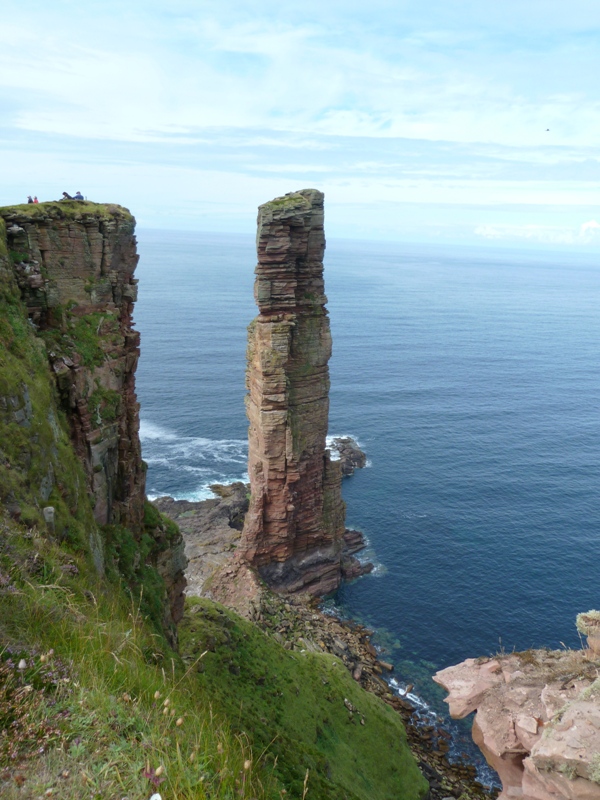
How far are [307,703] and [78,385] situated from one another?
28333 mm

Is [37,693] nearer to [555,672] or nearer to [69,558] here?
[69,558]

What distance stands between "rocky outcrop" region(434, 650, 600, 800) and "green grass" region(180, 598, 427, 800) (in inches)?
335

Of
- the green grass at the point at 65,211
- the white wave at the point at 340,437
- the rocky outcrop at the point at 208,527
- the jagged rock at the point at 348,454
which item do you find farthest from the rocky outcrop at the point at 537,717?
the white wave at the point at 340,437

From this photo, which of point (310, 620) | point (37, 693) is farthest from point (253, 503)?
point (37, 693)

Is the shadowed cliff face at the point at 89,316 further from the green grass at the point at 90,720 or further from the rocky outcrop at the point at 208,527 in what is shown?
the rocky outcrop at the point at 208,527

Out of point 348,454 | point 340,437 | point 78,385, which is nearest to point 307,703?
point 78,385

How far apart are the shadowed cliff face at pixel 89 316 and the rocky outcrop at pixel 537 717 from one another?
23.1m

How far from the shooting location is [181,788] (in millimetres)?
9820

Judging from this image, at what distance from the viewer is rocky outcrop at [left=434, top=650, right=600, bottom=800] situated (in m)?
27.2

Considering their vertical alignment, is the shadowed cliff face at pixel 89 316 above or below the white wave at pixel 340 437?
above

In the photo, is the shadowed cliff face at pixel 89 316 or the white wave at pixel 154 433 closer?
the shadowed cliff face at pixel 89 316

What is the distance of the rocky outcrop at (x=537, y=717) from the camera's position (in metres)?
27.2

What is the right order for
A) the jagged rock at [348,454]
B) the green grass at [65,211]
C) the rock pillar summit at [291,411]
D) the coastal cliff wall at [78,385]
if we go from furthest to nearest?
the jagged rock at [348,454]
the rock pillar summit at [291,411]
the green grass at [65,211]
the coastal cliff wall at [78,385]

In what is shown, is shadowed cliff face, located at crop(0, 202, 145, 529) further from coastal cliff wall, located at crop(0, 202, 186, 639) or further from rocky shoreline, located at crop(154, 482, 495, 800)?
rocky shoreline, located at crop(154, 482, 495, 800)
